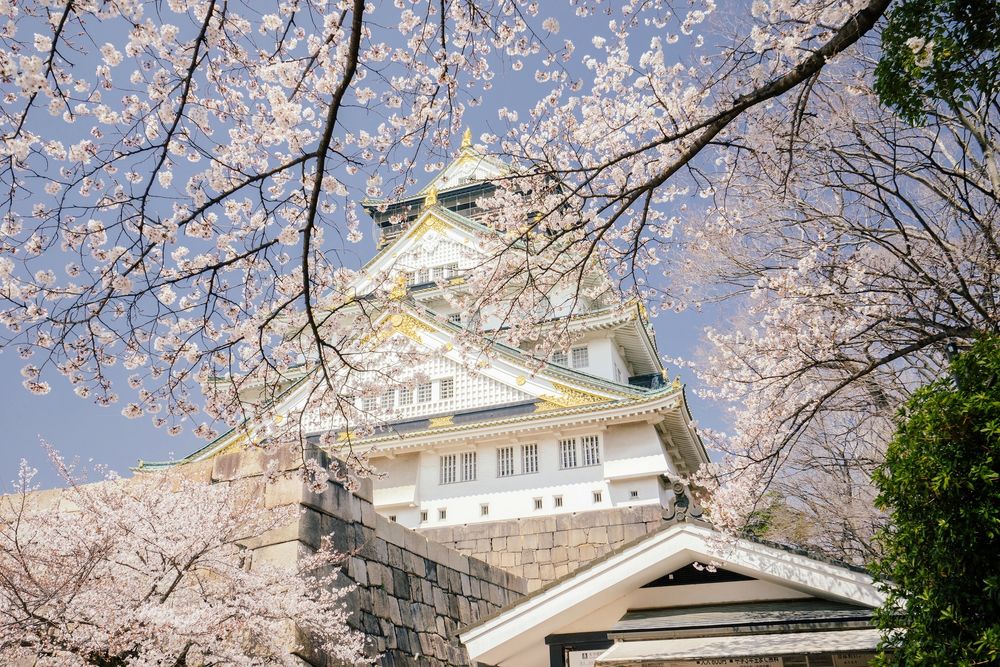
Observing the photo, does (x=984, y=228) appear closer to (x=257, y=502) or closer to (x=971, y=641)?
(x=971, y=641)

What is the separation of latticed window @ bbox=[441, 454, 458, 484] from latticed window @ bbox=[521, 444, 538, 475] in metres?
1.71

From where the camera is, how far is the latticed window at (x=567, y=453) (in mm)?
16453

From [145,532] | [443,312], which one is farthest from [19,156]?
[443,312]

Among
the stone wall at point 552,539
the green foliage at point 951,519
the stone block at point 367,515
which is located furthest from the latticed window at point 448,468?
the green foliage at point 951,519

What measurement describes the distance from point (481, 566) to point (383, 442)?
7.29m

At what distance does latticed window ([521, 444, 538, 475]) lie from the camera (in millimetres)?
16672

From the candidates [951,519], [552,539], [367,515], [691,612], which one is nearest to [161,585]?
[367,515]

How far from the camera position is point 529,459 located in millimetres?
16797

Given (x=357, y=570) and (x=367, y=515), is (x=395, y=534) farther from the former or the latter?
(x=357, y=570)

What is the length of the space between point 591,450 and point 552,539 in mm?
3145

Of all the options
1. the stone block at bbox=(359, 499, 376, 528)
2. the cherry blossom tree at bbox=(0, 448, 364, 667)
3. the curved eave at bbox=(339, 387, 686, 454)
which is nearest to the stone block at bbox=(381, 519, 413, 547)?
the stone block at bbox=(359, 499, 376, 528)

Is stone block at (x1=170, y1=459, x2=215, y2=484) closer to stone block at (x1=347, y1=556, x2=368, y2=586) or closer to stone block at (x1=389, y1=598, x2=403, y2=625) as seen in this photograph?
stone block at (x1=347, y1=556, x2=368, y2=586)

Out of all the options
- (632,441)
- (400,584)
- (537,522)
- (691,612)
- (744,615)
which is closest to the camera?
(744,615)

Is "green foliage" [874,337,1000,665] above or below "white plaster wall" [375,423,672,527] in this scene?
below
